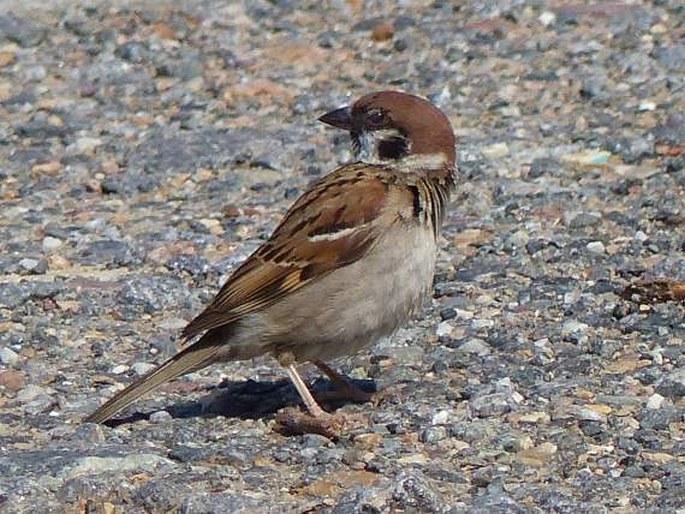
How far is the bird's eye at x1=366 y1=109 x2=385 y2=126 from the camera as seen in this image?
5.86 metres

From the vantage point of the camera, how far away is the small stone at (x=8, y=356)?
599 cm

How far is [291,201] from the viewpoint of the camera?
7.67 m

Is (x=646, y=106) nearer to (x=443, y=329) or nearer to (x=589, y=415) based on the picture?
(x=443, y=329)

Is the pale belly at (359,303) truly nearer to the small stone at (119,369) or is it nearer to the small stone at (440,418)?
the small stone at (440,418)

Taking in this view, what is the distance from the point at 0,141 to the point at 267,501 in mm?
4191

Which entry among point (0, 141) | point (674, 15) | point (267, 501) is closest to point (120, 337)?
point (267, 501)

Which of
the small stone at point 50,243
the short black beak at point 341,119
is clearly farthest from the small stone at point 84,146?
the short black beak at point 341,119

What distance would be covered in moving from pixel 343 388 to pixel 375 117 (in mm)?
929

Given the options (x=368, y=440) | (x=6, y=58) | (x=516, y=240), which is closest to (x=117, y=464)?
(x=368, y=440)

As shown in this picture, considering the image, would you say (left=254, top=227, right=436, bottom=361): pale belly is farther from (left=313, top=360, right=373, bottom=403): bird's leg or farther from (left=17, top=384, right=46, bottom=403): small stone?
(left=17, top=384, right=46, bottom=403): small stone

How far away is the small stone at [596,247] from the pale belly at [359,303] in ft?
4.94

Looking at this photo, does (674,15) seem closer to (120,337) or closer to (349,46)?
(349,46)

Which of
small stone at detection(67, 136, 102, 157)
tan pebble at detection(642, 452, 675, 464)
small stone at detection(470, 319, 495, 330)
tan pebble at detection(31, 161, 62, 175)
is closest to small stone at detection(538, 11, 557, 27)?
small stone at detection(67, 136, 102, 157)

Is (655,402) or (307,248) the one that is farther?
(307,248)
